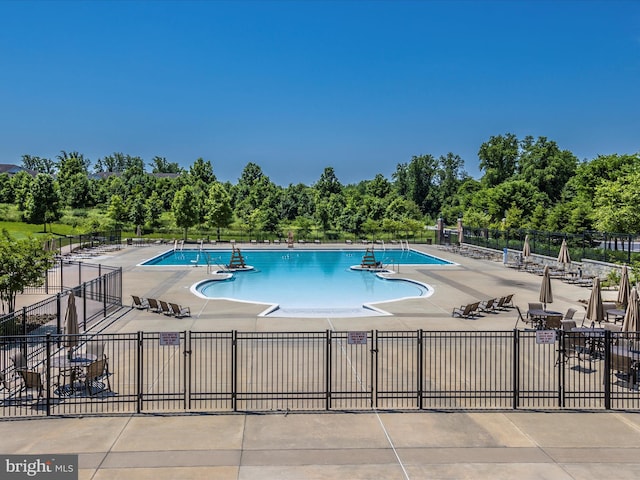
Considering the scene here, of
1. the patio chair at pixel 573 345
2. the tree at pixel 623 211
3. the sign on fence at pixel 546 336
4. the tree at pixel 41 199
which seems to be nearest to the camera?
the sign on fence at pixel 546 336

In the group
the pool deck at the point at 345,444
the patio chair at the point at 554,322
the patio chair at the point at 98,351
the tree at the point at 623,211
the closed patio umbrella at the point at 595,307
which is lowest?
the pool deck at the point at 345,444

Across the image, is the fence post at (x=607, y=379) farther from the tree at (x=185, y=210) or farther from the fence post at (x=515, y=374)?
the tree at (x=185, y=210)

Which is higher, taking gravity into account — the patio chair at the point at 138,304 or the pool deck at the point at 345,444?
the patio chair at the point at 138,304

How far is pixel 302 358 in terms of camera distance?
45.4 ft

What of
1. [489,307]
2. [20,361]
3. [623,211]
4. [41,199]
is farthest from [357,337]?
[41,199]

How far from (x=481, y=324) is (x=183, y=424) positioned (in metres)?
12.4

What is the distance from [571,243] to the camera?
38781 mm

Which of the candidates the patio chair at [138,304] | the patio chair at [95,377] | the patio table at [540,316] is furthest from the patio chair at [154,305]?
the patio table at [540,316]

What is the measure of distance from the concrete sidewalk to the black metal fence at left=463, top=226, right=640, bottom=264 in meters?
23.2

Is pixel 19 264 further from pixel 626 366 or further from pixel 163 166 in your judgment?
pixel 163 166

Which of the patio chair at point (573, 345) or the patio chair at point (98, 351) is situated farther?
the patio chair at point (573, 345)

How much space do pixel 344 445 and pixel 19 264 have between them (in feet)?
42.0

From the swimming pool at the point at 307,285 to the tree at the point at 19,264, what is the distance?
8249 millimetres

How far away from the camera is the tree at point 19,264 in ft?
54.5
